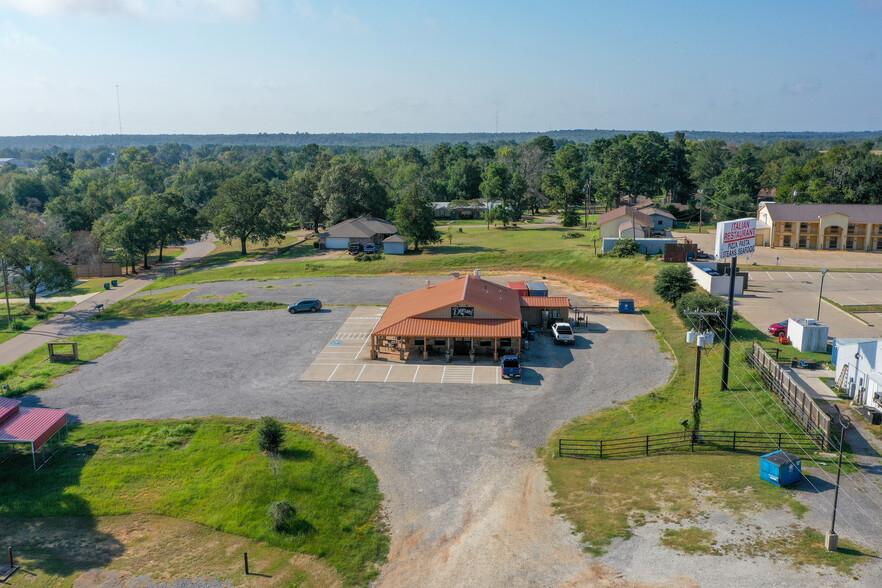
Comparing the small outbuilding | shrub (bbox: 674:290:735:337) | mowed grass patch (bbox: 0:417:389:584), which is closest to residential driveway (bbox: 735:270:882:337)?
shrub (bbox: 674:290:735:337)

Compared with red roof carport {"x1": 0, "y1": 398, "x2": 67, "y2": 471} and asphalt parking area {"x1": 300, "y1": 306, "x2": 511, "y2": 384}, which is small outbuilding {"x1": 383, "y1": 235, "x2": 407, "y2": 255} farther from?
red roof carport {"x1": 0, "y1": 398, "x2": 67, "y2": 471}

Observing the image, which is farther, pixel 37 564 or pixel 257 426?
pixel 257 426

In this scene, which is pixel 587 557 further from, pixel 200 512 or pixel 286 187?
pixel 286 187

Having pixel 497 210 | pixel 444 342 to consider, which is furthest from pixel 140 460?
pixel 497 210

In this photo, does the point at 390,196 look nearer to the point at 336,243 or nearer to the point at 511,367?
the point at 336,243

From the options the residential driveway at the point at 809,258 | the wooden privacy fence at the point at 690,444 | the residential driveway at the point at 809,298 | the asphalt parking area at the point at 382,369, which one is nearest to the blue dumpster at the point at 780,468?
the wooden privacy fence at the point at 690,444

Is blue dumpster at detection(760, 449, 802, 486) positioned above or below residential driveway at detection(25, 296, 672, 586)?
above

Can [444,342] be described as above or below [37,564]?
above

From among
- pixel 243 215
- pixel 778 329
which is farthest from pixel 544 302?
pixel 243 215
